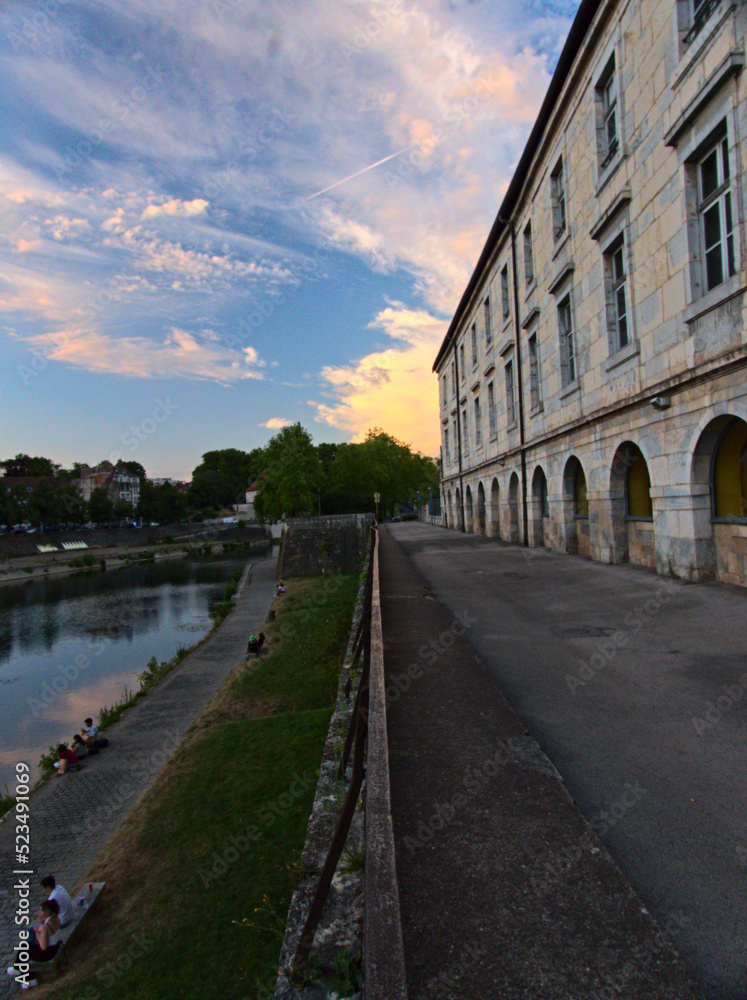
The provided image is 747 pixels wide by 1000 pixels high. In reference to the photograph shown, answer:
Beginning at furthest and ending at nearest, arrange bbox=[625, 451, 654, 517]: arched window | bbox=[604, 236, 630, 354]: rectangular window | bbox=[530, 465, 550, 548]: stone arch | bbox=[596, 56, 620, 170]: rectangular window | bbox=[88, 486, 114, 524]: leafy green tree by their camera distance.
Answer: bbox=[88, 486, 114, 524]: leafy green tree
bbox=[530, 465, 550, 548]: stone arch
bbox=[604, 236, 630, 354]: rectangular window
bbox=[596, 56, 620, 170]: rectangular window
bbox=[625, 451, 654, 517]: arched window

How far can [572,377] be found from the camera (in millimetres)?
16625

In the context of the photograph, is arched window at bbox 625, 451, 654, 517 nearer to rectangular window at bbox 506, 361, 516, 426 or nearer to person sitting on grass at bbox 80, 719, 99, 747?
rectangular window at bbox 506, 361, 516, 426

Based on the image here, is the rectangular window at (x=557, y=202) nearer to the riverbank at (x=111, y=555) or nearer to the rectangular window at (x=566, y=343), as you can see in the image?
the rectangular window at (x=566, y=343)

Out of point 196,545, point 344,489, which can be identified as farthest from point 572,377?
point 196,545

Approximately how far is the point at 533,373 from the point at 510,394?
3470 mm

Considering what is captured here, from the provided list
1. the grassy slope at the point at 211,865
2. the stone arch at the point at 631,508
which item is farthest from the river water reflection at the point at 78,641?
the stone arch at the point at 631,508

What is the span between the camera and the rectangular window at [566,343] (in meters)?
16.5

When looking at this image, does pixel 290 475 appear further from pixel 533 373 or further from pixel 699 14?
pixel 699 14

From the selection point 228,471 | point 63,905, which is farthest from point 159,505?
point 63,905

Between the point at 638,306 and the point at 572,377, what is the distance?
5.24 metres

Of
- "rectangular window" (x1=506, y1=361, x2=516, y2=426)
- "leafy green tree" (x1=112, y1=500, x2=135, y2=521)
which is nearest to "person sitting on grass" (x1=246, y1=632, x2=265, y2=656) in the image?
"rectangular window" (x1=506, y1=361, x2=516, y2=426)

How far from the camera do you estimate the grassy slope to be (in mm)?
5078

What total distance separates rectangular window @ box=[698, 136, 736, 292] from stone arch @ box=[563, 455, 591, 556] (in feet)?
24.9

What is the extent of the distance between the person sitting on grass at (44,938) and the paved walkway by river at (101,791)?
0.29 meters
